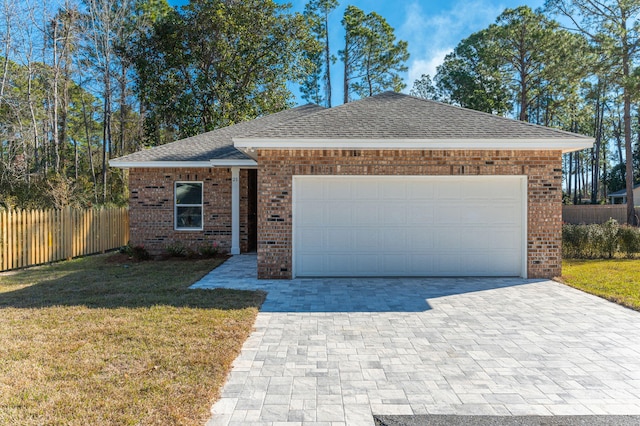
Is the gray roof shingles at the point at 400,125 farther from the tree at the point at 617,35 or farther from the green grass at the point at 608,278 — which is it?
the tree at the point at 617,35

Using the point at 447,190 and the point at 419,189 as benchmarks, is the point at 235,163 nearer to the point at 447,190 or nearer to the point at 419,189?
the point at 419,189

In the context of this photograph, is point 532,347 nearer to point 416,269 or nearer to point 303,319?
point 303,319

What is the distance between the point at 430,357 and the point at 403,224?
4.49m

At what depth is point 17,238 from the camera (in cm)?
1002

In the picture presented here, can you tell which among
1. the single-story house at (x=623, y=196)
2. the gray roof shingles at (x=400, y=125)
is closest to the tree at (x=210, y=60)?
the gray roof shingles at (x=400, y=125)

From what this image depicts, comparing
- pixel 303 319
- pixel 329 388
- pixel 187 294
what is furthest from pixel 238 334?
pixel 187 294

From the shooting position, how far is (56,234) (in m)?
11.4

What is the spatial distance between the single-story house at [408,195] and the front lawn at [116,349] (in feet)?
7.69

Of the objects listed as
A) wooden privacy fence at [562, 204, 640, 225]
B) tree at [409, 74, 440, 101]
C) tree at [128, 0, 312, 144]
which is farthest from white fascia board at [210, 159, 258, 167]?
tree at [409, 74, 440, 101]

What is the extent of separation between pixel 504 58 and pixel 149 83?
2204 centimetres

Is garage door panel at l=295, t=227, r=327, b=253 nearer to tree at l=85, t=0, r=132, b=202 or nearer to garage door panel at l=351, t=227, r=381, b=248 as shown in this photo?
garage door panel at l=351, t=227, r=381, b=248

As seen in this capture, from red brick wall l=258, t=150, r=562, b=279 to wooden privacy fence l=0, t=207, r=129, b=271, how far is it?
264 inches

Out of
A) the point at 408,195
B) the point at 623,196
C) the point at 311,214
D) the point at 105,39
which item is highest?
the point at 105,39

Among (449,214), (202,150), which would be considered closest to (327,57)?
(202,150)
